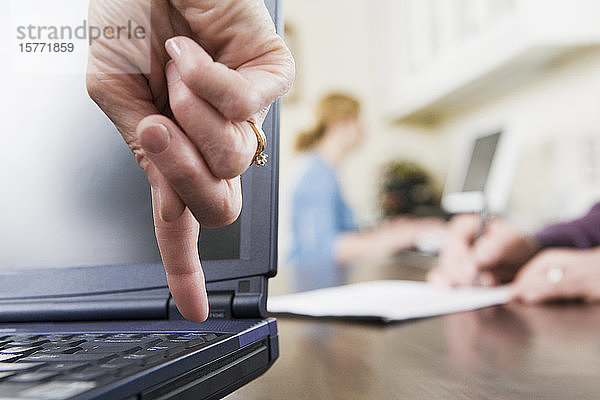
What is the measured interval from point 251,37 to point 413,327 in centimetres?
40

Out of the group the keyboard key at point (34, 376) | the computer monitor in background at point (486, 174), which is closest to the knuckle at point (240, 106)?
the keyboard key at point (34, 376)

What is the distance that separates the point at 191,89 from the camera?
17 centimetres

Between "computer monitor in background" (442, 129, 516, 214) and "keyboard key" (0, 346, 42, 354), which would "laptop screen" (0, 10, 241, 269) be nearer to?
"keyboard key" (0, 346, 42, 354)

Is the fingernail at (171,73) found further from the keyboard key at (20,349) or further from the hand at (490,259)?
the hand at (490,259)

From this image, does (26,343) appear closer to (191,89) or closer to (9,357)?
(9,357)

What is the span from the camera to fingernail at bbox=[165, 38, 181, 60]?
0.17 metres

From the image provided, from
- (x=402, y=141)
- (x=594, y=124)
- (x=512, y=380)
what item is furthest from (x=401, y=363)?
(x=402, y=141)

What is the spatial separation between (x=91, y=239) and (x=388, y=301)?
41 cm

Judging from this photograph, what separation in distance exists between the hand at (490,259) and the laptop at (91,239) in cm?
55

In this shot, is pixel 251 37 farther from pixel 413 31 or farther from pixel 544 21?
pixel 413 31

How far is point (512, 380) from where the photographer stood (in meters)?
0.34

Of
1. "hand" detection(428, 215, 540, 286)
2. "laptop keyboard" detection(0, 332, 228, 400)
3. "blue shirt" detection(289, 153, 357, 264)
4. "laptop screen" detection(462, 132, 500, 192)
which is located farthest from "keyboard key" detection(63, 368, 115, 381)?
"blue shirt" detection(289, 153, 357, 264)

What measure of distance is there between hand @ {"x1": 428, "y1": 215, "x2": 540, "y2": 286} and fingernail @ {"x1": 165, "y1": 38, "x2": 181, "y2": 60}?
2.35ft

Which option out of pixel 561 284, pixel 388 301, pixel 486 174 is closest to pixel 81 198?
pixel 388 301
